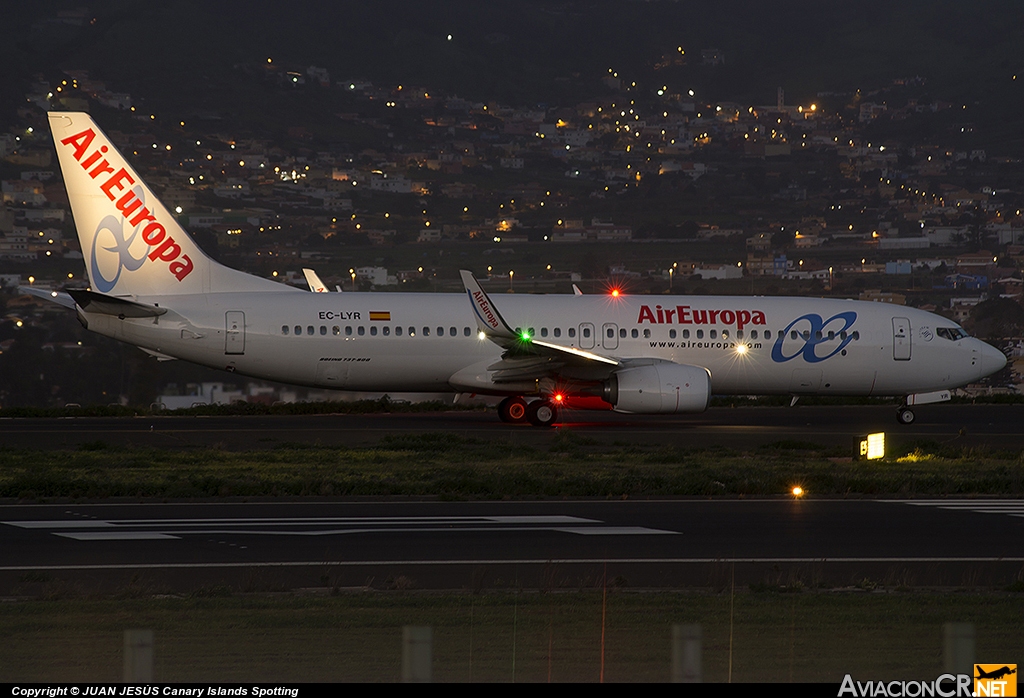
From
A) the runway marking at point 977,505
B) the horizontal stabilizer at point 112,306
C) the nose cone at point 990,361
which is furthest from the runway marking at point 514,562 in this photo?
the nose cone at point 990,361

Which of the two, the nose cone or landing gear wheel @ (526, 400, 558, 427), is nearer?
landing gear wheel @ (526, 400, 558, 427)

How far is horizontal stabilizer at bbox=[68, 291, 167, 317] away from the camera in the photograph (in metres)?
31.4

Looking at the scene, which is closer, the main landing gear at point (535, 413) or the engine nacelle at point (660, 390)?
the engine nacelle at point (660, 390)

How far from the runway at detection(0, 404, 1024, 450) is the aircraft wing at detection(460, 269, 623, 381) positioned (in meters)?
1.43

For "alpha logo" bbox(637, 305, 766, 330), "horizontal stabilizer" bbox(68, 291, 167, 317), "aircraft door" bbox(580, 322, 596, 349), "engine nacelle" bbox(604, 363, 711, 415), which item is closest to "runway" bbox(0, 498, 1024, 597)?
"engine nacelle" bbox(604, 363, 711, 415)

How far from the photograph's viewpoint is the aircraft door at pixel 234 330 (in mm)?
32906

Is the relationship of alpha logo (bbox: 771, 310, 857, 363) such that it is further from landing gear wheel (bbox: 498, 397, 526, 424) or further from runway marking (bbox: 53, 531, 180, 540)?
runway marking (bbox: 53, 531, 180, 540)

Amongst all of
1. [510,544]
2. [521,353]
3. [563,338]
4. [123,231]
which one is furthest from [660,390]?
[510,544]

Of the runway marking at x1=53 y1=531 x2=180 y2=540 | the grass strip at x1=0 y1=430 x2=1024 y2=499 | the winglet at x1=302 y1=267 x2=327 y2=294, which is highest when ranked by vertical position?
the winglet at x1=302 y1=267 x2=327 y2=294

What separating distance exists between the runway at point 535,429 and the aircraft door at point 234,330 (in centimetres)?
201

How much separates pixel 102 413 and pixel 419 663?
33382 mm

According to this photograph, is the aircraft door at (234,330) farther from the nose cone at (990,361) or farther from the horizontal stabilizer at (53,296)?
the nose cone at (990,361)

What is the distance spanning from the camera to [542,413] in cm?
3297

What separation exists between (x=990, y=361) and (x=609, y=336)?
10.5m
